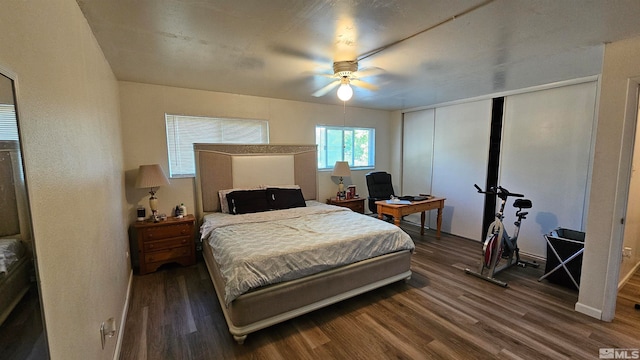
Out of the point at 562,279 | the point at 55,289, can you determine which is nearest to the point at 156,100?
the point at 55,289

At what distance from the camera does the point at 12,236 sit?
0.69 m

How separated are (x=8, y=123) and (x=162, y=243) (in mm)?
3008

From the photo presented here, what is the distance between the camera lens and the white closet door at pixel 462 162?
4.33 meters

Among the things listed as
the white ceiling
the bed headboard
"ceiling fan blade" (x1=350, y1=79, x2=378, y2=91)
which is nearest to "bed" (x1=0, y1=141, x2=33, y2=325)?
the white ceiling

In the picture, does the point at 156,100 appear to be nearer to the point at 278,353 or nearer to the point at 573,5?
the point at 278,353

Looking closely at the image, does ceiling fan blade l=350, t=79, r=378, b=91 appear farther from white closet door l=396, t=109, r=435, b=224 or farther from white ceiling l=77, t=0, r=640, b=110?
white closet door l=396, t=109, r=435, b=224

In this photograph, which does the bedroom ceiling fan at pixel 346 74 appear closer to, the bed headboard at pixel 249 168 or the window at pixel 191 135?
the bed headboard at pixel 249 168

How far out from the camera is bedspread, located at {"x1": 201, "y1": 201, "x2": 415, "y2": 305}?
2.14m

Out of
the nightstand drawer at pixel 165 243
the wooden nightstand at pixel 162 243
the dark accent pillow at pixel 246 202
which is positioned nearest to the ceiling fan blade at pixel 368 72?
the dark accent pillow at pixel 246 202

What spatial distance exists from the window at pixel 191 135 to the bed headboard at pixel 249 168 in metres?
0.19

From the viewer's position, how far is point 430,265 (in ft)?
11.6

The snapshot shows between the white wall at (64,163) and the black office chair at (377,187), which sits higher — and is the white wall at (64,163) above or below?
above

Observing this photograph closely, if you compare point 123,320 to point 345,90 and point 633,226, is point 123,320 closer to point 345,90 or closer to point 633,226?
point 345,90

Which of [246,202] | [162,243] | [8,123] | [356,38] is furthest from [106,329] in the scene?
[356,38]
